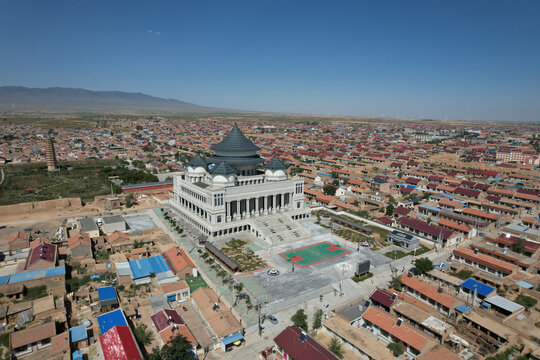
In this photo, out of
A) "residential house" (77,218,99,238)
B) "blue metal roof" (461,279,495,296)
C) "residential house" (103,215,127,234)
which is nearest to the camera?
"blue metal roof" (461,279,495,296)

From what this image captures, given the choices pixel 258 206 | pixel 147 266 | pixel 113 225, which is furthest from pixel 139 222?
pixel 258 206

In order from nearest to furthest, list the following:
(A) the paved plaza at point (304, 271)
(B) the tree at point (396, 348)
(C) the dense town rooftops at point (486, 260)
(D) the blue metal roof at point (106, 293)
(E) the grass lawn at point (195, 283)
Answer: (B) the tree at point (396, 348) → (D) the blue metal roof at point (106, 293) → (A) the paved plaza at point (304, 271) → (E) the grass lawn at point (195, 283) → (C) the dense town rooftops at point (486, 260)

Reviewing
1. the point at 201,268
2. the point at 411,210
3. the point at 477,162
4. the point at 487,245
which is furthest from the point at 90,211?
Answer: the point at 477,162

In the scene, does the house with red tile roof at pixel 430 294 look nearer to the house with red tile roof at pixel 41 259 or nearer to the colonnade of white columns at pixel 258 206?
the colonnade of white columns at pixel 258 206

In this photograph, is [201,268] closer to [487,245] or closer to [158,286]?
[158,286]

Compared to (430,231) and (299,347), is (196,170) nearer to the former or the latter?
(299,347)

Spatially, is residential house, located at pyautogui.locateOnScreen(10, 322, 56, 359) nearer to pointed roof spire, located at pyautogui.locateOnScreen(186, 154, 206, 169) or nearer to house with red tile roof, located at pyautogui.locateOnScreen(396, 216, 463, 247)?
pointed roof spire, located at pyautogui.locateOnScreen(186, 154, 206, 169)

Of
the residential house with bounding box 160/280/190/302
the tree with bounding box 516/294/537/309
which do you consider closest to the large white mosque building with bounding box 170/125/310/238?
the residential house with bounding box 160/280/190/302

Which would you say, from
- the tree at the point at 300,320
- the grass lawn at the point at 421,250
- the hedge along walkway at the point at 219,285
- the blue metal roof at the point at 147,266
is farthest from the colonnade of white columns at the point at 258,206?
the tree at the point at 300,320
